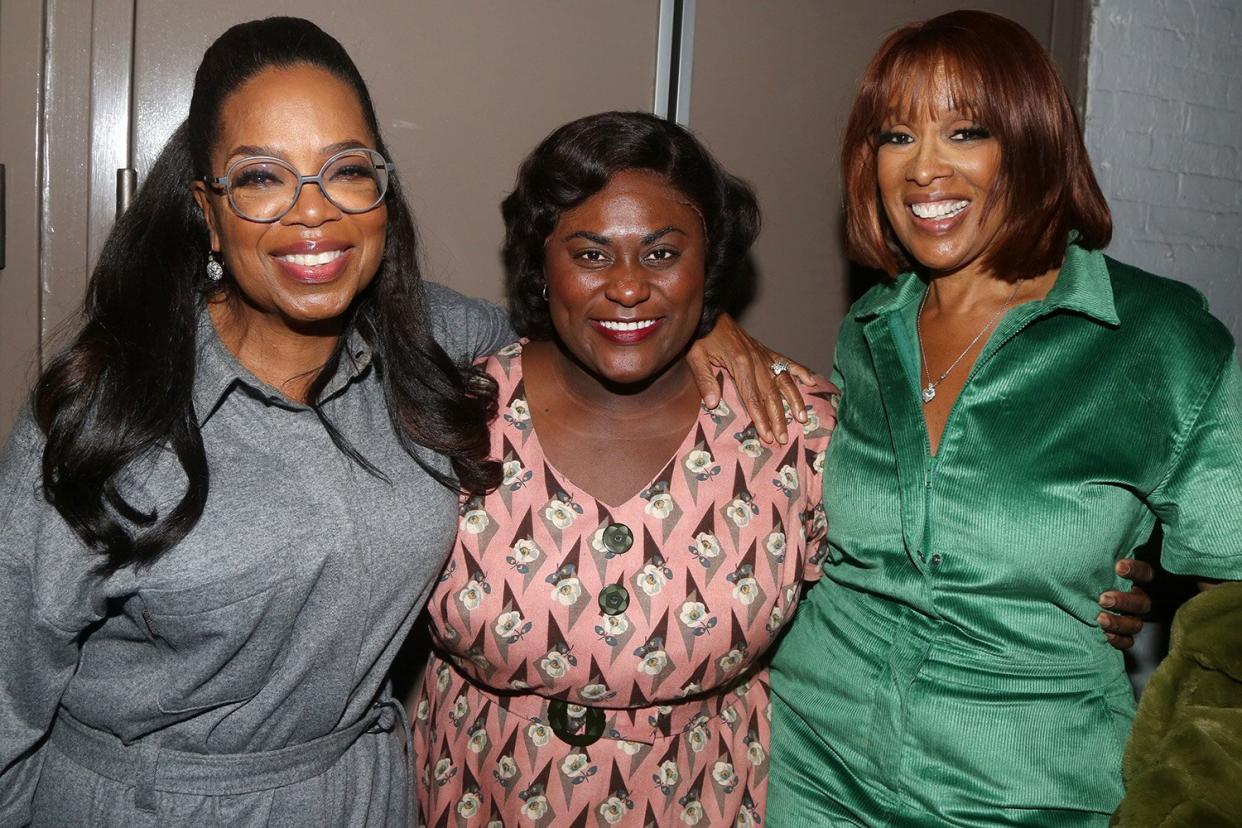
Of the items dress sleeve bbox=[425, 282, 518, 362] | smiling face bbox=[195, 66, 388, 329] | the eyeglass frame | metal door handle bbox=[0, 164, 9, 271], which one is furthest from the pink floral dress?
metal door handle bbox=[0, 164, 9, 271]

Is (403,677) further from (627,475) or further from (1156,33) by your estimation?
(1156,33)

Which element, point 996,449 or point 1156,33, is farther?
point 1156,33

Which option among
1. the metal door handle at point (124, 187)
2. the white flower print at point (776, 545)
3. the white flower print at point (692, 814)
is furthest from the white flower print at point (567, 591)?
the metal door handle at point (124, 187)

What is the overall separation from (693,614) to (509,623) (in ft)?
1.04

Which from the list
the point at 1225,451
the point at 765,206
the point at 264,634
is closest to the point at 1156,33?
the point at 765,206

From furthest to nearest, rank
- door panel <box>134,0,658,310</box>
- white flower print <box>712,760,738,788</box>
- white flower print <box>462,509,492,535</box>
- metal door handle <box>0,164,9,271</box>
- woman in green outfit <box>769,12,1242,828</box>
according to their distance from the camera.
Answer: door panel <box>134,0,658,310</box> < metal door handle <box>0,164,9,271</box> < white flower print <box>712,760,738,788</box> < white flower print <box>462,509,492,535</box> < woman in green outfit <box>769,12,1242,828</box>

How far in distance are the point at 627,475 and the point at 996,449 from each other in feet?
2.08

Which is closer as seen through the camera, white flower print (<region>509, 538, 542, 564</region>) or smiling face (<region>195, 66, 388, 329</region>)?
smiling face (<region>195, 66, 388, 329</region>)

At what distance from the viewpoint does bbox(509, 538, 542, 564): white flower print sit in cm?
184

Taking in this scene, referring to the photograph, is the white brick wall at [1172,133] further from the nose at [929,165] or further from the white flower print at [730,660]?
the white flower print at [730,660]

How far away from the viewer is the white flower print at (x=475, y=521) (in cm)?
185

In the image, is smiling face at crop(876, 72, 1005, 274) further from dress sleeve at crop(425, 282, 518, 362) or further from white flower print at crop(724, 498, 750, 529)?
dress sleeve at crop(425, 282, 518, 362)

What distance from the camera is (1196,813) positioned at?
151cm

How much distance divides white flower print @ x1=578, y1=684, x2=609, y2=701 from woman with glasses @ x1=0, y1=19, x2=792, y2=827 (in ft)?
1.09
